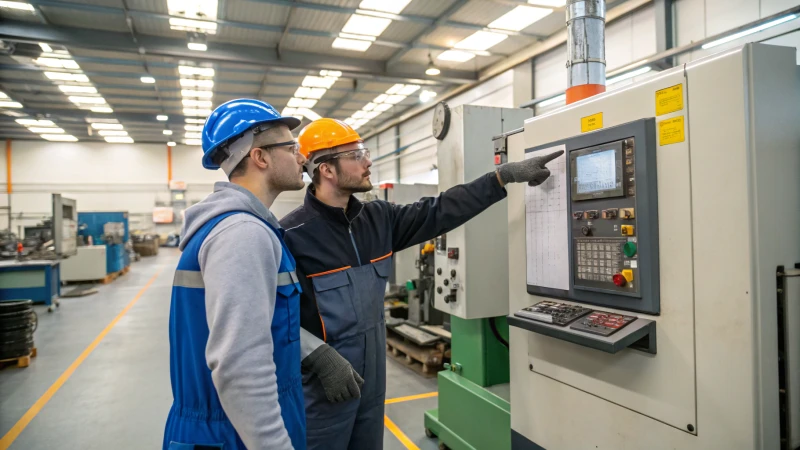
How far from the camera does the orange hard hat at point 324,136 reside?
6.54 feet

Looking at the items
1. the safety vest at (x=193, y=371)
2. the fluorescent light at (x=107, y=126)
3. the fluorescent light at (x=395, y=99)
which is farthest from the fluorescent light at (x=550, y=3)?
the fluorescent light at (x=107, y=126)

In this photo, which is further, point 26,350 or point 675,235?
point 26,350

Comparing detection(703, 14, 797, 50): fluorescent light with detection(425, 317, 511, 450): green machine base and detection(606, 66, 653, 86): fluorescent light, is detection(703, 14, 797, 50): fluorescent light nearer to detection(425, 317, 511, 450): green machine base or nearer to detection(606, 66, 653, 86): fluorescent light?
detection(606, 66, 653, 86): fluorescent light

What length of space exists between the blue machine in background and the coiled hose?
21.2 feet

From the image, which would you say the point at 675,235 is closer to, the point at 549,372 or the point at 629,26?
the point at 549,372

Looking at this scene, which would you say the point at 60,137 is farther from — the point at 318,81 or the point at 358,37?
the point at 358,37

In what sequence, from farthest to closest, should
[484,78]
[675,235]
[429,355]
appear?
[484,78], [429,355], [675,235]

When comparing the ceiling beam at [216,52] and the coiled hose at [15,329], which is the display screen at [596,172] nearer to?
the coiled hose at [15,329]

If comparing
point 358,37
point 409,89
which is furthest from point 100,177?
point 358,37

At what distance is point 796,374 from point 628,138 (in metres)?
0.79

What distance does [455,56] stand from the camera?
26.7ft

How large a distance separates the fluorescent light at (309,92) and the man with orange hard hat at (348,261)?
8.82 m

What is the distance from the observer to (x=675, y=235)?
53.4 inches

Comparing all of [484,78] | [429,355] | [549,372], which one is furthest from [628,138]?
[484,78]
